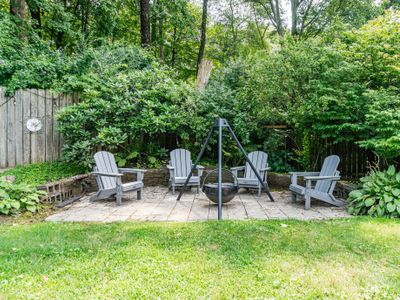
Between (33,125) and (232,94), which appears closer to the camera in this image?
(33,125)

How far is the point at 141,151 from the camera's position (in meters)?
7.01

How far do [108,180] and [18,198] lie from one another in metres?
1.38

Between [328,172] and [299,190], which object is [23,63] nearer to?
[299,190]

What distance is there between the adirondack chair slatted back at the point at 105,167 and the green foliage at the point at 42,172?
3.09 ft

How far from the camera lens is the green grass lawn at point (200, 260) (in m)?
2.12

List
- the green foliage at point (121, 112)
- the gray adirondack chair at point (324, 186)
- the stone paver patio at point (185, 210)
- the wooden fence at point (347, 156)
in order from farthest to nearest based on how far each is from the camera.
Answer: the wooden fence at point (347, 156) < the green foliage at point (121, 112) < the gray adirondack chair at point (324, 186) < the stone paver patio at point (185, 210)

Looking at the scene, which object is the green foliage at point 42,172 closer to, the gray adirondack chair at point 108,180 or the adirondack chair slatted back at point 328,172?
the gray adirondack chair at point 108,180

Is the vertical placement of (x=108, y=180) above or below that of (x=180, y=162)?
below

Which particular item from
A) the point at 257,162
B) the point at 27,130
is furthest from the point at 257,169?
the point at 27,130

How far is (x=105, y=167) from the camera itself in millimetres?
5254

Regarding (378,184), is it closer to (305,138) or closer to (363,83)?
(363,83)

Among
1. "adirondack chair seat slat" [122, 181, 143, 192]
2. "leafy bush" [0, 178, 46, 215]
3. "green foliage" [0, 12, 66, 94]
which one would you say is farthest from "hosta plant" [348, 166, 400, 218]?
"green foliage" [0, 12, 66, 94]

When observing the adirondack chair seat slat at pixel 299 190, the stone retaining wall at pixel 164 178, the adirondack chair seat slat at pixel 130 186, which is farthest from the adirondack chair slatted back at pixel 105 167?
the adirondack chair seat slat at pixel 299 190

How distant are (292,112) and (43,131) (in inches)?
212
